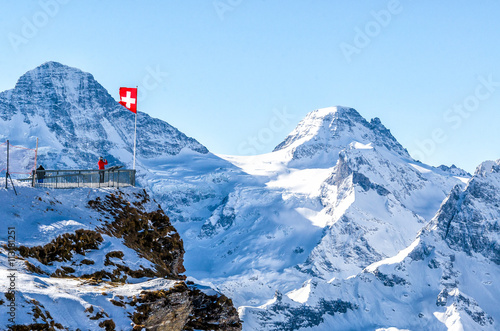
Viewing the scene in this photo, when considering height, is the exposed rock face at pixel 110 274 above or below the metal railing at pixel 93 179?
below

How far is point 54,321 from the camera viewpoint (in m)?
27.2

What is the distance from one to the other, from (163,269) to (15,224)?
7180 mm

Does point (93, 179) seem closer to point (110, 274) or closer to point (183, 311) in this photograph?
point (110, 274)

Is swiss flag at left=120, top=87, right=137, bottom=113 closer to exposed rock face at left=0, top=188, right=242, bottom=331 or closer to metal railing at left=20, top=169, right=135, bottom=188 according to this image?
metal railing at left=20, top=169, right=135, bottom=188

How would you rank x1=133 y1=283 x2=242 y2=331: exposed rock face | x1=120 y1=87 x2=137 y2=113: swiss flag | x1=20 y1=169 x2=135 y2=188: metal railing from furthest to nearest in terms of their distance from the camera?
1. x1=120 y1=87 x2=137 y2=113: swiss flag
2. x1=20 y1=169 x2=135 y2=188: metal railing
3. x1=133 y1=283 x2=242 y2=331: exposed rock face

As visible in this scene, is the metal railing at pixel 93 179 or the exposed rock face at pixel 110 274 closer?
the exposed rock face at pixel 110 274

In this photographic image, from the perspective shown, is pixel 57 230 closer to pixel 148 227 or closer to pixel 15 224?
pixel 15 224
